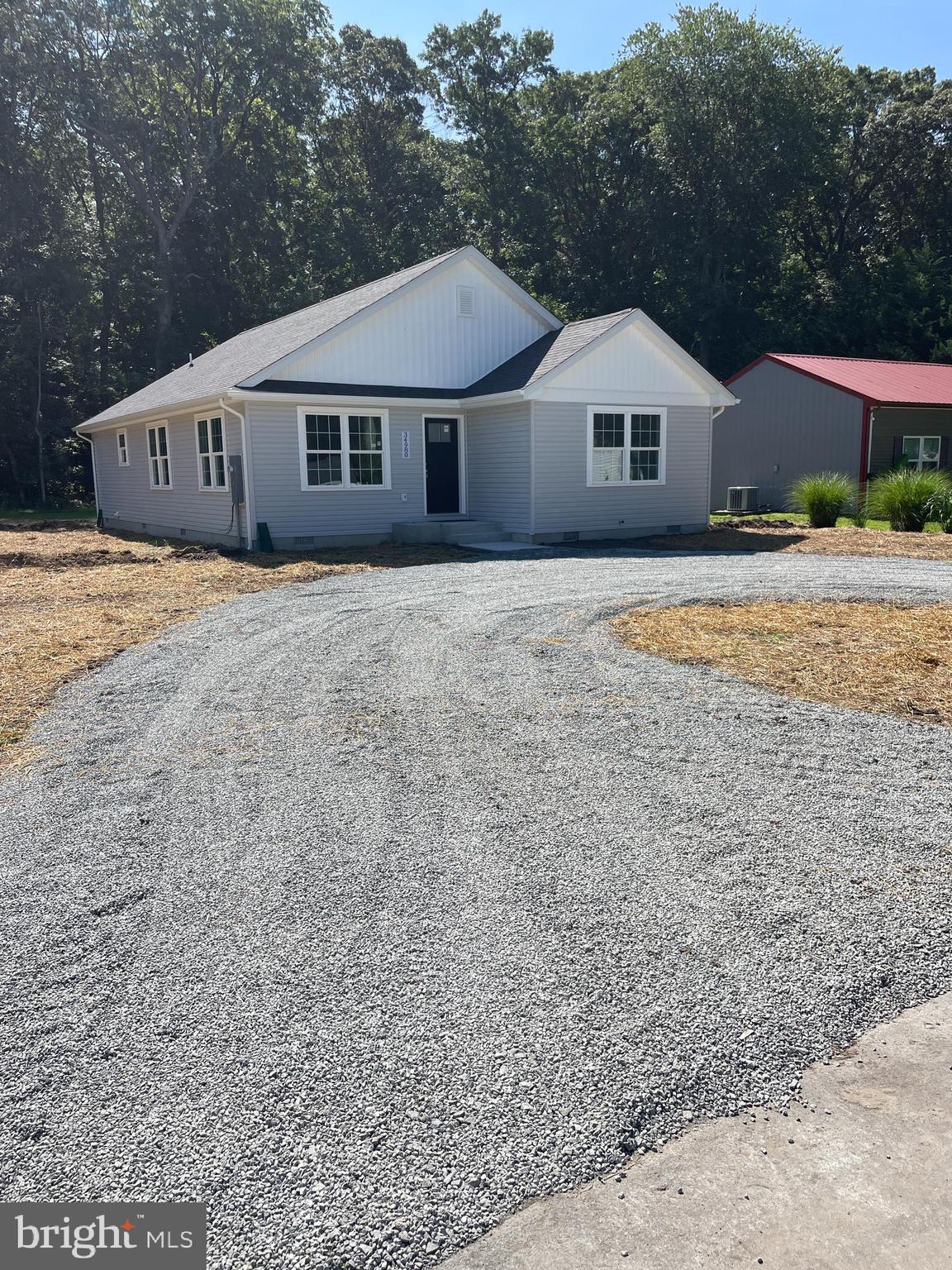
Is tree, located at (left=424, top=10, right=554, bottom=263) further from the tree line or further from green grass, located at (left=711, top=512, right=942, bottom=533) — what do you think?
green grass, located at (left=711, top=512, right=942, bottom=533)

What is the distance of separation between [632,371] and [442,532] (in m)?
4.72

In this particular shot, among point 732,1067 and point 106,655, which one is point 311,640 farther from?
point 732,1067

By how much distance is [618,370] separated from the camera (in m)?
17.0

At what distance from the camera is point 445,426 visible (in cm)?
1781

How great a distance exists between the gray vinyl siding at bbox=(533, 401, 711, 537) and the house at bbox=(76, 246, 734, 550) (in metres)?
0.03

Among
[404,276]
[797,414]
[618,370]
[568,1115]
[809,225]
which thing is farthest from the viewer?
[809,225]

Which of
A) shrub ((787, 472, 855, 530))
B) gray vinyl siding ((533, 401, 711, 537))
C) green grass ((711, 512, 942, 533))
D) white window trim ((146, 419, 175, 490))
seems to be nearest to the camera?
gray vinyl siding ((533, 401, 711, 537))

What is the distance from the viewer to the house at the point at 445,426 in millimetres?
15906

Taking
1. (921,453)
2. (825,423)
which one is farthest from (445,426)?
(921,453)

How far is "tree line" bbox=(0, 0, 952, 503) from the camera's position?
32.0 meters

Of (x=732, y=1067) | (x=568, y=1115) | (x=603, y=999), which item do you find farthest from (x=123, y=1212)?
(x=732, y=1067)

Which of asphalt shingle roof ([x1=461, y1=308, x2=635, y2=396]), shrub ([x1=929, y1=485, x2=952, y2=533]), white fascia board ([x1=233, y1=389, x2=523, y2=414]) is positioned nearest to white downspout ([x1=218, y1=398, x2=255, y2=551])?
white fascia board ([x1=233, y1=389, x2=523, y2=414])

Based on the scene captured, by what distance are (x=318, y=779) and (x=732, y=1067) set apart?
2.66 meters

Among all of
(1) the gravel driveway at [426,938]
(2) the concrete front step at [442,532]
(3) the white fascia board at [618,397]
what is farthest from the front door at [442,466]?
(1) the gravel driveway at [426,938]
